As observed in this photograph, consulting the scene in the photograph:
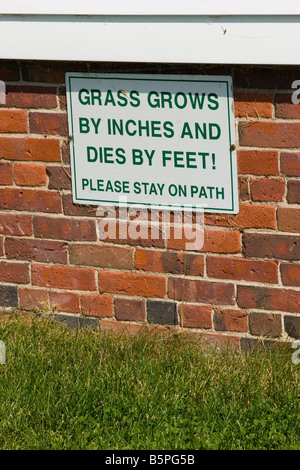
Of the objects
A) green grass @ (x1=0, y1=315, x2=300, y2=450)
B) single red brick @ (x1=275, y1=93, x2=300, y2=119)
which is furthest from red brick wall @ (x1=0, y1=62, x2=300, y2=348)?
green grass @ (x1=0, y1=315, x2=300, y2=450)

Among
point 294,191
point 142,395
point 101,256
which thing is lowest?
point 142,395

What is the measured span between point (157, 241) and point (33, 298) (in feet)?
2.42

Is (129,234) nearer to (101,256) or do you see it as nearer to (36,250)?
(101,256)

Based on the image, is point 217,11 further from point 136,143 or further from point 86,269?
point 86,269

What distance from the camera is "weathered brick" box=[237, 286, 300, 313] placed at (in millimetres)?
3902

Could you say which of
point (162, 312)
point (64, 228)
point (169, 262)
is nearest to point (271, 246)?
point (169, 262)

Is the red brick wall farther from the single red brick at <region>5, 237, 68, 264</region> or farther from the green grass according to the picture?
the green grass

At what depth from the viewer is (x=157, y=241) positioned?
4047mm

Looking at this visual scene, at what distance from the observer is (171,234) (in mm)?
4012

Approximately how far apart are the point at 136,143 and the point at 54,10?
69cm

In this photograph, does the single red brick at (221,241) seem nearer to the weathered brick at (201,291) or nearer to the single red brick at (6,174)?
the weathered brick at (201,291)

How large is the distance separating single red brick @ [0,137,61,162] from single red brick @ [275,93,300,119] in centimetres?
105

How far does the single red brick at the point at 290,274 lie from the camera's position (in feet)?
12.7

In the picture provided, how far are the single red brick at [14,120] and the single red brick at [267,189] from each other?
112 centimetres
